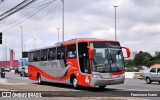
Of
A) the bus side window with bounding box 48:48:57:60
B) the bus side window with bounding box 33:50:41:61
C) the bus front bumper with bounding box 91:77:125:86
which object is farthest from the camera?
the bus side window with bounding box 33:50:41:61

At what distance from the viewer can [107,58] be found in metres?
22.5

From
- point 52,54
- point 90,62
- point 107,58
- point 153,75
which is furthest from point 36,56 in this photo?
point 107,58

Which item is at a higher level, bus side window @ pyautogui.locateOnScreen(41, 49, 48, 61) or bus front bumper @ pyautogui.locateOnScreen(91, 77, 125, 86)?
bus side window @ pyautogui.locateOnScreen(41, 49, 48, 61)

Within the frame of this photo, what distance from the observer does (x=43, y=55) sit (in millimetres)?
29891

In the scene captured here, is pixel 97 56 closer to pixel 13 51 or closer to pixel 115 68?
pixel 115 68

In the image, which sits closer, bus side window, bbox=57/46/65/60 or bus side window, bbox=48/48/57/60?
bus side window, bbox=57/46/65/60

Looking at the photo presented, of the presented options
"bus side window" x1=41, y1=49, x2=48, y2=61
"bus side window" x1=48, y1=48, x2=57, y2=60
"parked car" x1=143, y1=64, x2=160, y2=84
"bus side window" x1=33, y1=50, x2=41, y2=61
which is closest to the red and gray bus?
"bus side window" x1=48, y1=48, x2=57, y2=60

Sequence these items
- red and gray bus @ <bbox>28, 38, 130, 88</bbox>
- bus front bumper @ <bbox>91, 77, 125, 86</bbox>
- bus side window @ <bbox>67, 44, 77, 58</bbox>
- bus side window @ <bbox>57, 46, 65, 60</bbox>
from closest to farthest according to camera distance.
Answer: bus front bumper @ <bbox>91, 77, 125, 86</bbox> < red and gray bus @ <bbox>28, 38, 130, 88</bbox> < bus side window @ <bbox>67, 44, 77, 58</bbox> < bus side window @ <bbox>57, 46, 65, 60</bbox>

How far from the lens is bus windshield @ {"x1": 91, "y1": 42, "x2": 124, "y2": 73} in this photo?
2238cm

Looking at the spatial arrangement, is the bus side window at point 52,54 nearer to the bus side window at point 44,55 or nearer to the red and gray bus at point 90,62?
the red and gray bus at point 90,62

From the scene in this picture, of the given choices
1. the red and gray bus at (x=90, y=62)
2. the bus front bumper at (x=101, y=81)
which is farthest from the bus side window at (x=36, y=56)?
the bus front bumper at (x=101, y=81)

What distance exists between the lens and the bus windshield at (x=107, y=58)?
22375mm

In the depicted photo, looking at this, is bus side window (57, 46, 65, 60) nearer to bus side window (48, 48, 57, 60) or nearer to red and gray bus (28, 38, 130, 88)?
red and gray bus (28, 38, 130, 88)

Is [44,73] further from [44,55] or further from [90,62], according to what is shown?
[90,62]
